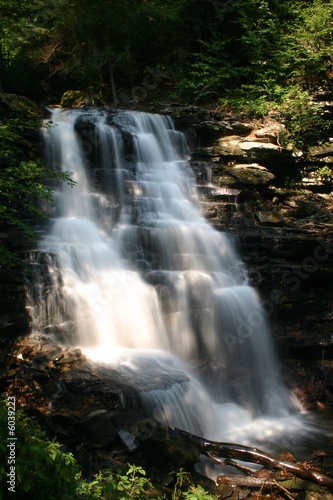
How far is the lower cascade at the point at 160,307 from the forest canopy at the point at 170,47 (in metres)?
7.95

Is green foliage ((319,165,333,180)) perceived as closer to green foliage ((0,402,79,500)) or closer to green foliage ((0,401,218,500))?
green foliage ((0,401,218,500))

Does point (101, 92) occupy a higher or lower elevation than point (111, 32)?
lower

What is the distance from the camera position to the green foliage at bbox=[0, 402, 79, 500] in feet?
9.33

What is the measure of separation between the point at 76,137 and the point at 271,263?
7600 mm

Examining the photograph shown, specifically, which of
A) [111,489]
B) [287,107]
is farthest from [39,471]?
[287,107]

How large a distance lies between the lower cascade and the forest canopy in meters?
7.95

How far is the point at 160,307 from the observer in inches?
333

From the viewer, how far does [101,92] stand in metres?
19.5

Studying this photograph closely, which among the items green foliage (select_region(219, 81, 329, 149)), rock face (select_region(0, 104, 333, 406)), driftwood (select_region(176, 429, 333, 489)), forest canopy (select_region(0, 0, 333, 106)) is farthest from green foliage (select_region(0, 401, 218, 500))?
forest canopy (select_region(0, 0, 333, 106))

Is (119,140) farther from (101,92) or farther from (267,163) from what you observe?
(101,92)

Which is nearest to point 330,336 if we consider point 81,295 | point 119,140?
point 81,295

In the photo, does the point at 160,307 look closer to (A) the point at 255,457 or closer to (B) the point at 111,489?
Answer: (A) the point at 255,457

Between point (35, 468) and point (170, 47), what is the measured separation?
67.8ft

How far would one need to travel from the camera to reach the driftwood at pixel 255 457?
5121mm
